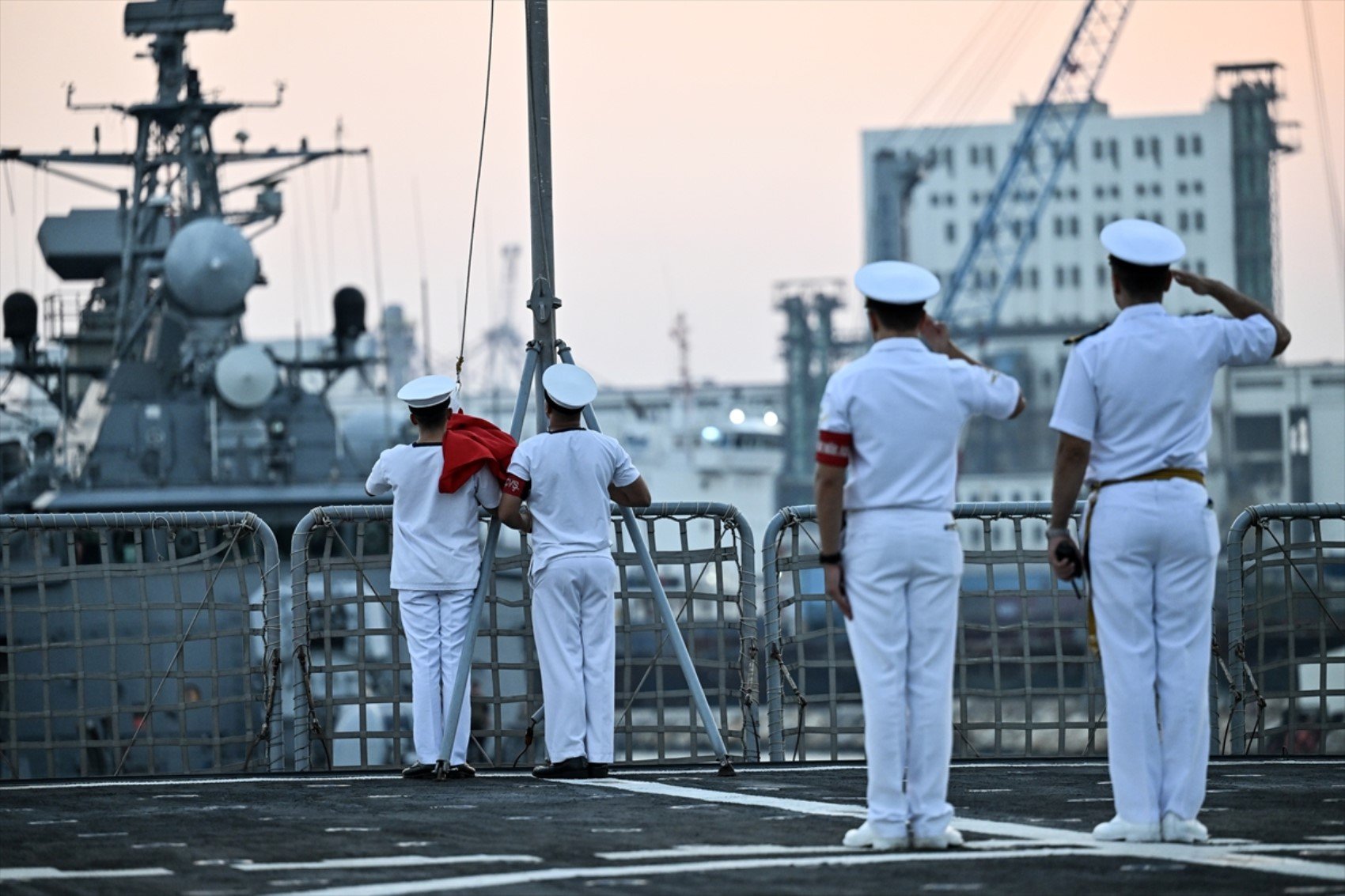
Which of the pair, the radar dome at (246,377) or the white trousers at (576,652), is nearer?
the white trousers at (576,652)

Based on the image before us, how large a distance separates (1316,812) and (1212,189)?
9711 centimetres

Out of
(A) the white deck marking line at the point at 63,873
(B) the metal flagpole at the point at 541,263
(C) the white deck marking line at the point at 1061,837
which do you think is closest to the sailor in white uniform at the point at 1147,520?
(C) the white deck marking line at the point at 1061,837

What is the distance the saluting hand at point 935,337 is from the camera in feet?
20.6

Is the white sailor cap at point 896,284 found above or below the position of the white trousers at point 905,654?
above

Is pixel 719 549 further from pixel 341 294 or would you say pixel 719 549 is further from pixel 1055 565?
pixel 341 294

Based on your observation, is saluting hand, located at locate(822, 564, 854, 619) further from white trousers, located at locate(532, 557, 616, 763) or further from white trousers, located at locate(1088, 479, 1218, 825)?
white trousers, located at locate(532, 557, 616, 763)

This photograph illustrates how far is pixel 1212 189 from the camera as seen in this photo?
9969 centimetres

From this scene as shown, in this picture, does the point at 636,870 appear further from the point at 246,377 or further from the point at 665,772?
the point at 246,377

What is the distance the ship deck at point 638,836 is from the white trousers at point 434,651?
0.90 ft

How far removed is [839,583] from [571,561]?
9.28ft

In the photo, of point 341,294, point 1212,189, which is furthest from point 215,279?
point 1212,189

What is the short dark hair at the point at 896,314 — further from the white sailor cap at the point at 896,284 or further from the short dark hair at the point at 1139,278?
the short dark hair at the point at 1139,278

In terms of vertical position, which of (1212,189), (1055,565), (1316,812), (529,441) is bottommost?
(1316,812)

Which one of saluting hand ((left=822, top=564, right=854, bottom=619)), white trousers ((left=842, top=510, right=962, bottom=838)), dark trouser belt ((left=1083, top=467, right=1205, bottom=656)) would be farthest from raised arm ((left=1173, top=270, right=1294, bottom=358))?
saluting hand ((left=822, top=564, right=854, bottom=619))
